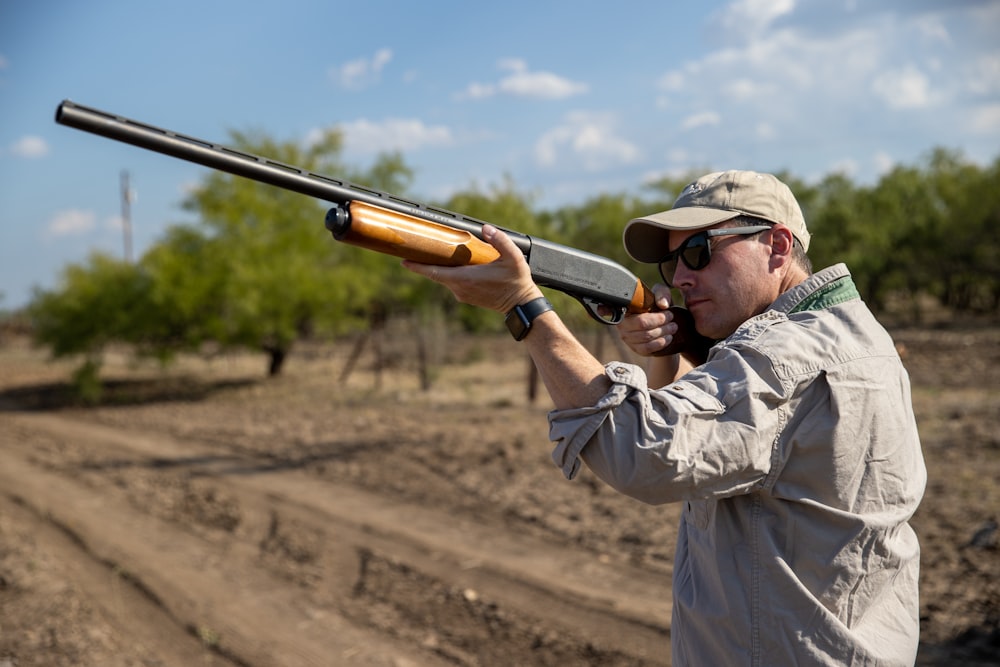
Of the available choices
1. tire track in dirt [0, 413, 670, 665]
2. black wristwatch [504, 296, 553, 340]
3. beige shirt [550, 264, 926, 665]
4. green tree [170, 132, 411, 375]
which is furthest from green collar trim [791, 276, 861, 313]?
green tree [170, 132, 411, 375]

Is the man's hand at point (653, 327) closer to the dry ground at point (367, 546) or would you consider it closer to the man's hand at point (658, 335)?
the man's hand at point (658, 335)

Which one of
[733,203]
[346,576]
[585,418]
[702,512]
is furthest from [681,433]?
[346,576]

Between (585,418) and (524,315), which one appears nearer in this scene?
(585,418)

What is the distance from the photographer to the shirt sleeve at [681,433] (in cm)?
177

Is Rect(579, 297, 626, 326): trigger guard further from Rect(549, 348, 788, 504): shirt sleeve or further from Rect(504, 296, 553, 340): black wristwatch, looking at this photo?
Rect(549, 348, 788, 504): shirt sleeve

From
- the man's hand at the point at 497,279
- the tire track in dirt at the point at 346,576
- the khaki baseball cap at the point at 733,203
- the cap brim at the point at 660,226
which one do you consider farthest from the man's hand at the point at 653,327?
the tire track in dirt at the point at 346,576

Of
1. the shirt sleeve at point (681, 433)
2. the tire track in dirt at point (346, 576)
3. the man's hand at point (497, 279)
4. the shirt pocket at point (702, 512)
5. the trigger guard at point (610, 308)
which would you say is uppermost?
the man's hand at point (497, 279)

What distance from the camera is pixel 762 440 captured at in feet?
6.07

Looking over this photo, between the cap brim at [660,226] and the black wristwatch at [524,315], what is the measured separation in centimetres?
44

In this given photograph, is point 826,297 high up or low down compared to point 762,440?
up

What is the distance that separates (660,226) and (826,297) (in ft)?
1.58

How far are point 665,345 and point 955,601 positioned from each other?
174 inches

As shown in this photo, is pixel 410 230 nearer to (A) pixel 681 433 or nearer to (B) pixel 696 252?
(B) pixel 696 252

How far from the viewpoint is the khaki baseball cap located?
2229 millimetres
